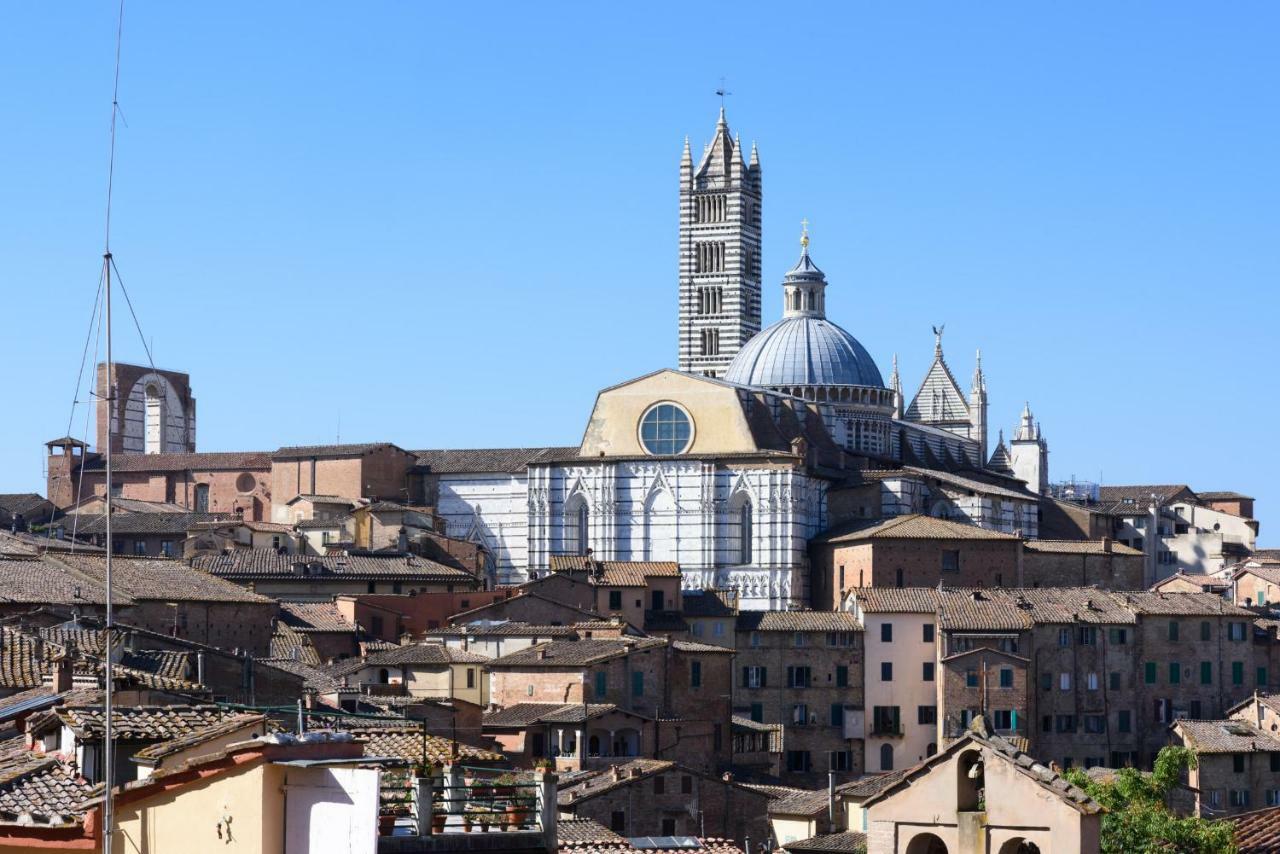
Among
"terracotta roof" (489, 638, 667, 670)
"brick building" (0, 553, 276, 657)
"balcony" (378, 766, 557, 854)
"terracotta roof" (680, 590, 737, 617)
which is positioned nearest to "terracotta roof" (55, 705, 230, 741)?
"balcony" (378, 766, 557, 854)

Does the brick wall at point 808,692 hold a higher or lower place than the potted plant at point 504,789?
lower

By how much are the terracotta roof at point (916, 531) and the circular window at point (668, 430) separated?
594 cm

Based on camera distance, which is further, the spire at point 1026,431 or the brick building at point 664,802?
the spire at point 1026,431

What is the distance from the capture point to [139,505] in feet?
273

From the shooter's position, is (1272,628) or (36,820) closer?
(36,820)

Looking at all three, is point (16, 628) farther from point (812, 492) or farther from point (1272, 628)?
point (812, 492)

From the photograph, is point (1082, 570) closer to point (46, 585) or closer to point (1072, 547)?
point (1072, 547)

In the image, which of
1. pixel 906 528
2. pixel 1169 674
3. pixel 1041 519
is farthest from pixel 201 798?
pixel 1041 519

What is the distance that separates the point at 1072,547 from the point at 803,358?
17.7 metres

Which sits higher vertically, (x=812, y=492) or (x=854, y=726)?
(x=812, y=492)

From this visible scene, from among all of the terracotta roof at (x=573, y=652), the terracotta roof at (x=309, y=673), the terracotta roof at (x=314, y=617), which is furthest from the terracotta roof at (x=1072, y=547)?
the terracotta roof at (x=309, y=673)

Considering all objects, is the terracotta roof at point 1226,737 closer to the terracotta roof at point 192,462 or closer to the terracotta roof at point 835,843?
the terracotta roof at point 835,843

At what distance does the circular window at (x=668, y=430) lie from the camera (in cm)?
7562

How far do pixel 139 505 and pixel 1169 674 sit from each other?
36.8 metres
